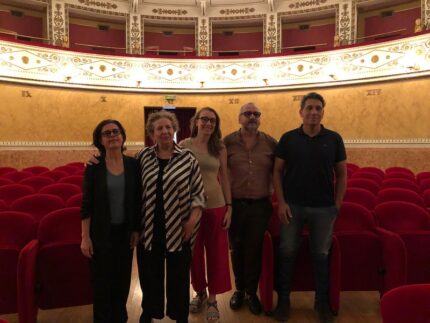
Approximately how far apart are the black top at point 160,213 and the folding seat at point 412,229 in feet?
6.02

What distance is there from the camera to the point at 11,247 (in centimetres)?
258

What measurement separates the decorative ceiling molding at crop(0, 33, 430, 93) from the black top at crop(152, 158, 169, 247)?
33.2 ft

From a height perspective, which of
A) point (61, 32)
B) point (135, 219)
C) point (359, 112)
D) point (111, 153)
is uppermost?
point (61, 32)

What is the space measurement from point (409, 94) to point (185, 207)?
33.6ft

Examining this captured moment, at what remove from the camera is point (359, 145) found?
11.1 meters

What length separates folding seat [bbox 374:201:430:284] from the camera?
273 centimetres

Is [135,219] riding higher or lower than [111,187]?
lower

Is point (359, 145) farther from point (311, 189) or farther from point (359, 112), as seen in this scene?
point (311, 189)

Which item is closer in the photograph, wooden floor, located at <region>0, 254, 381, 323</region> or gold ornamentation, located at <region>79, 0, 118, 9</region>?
wooden floor, located at <region>0, 254, 381, 323</region>

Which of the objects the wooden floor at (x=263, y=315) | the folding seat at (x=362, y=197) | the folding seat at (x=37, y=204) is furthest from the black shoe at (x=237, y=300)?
the folding seat at (x=37, y=204)

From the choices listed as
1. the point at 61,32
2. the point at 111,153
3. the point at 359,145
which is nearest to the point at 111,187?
the point at 111,153

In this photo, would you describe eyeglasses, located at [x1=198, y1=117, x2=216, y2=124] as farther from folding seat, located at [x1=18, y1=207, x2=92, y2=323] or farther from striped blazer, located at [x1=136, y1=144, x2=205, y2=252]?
folding seat, located at [x1=18, y1=207, x2=92, y2=323]

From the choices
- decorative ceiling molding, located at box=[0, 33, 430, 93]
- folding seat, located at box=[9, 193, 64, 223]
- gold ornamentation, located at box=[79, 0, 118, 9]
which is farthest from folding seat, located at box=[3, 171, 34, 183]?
gold ornamentation, located at box=[79, 0, 118, 9]

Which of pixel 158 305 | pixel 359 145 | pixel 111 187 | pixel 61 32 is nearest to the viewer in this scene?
pixel 111 187
